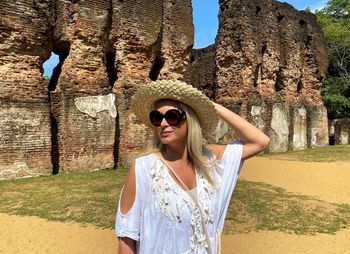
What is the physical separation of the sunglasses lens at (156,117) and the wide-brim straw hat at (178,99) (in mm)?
103

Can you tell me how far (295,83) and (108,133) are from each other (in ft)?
41.3

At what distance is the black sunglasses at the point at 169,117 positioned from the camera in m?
2.11

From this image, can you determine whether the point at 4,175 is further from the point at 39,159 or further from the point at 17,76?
the point at 17,76

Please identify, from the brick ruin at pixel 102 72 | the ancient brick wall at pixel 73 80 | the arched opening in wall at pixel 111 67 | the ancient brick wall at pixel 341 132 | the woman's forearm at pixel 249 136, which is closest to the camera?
the woman's forearm at pixel 249 136

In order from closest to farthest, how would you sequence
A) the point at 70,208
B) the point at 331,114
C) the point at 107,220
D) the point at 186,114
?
the point at 186,114
the point at 107,220
the point at 70,208
the point at 331,114

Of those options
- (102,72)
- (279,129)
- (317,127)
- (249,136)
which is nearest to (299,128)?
(317,127)

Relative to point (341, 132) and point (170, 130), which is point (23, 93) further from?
point (341, 132)

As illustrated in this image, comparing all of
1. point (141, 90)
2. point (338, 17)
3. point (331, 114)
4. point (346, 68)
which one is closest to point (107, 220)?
point (141, 90)

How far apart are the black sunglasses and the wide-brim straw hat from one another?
3.1 inches

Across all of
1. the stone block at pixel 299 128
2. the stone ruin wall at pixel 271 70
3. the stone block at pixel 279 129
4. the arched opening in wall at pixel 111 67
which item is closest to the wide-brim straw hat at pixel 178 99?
the arched opening in wall at pixel 111 67

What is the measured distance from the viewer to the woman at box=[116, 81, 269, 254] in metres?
1.96

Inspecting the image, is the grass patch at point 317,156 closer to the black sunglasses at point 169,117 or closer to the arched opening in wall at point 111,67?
the arched opening in wall at point 111,67

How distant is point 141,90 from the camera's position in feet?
7.47

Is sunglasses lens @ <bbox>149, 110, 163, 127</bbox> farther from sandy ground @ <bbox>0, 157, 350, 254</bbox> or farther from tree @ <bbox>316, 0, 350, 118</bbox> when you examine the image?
tree @ <bbox>316, 0, 350, 118</bbox>
